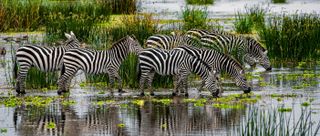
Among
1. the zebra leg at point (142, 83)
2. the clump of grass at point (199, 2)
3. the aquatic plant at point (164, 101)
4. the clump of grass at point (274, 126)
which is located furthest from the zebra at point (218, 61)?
the clump of grass at point (199, 2)

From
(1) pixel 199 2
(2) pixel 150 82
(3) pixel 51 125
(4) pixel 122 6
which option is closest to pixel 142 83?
(2) pixel 150 82

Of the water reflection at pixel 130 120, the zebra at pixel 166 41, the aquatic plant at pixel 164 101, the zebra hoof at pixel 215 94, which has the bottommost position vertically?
the water reflection at pixel 130 120

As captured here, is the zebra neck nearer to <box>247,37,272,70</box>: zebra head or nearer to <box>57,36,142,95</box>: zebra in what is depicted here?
<box>57,36,142,95</box>: zebra

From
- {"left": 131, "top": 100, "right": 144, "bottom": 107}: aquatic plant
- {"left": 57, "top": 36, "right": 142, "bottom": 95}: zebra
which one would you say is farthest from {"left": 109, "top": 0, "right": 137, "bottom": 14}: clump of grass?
{"left": 131, "top": 100, "right": 144, "bottom": 107}: aquatic plant

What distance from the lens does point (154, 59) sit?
65.7 feet

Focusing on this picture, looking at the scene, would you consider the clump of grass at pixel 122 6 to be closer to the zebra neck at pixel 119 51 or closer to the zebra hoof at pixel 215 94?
the zebra neck at pixel 119 51

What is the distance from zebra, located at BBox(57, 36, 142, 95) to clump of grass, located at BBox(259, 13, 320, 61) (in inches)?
245

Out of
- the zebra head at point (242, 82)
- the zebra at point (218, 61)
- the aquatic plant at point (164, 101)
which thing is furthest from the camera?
the zebra at point (218, 61)

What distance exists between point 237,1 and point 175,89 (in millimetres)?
35251

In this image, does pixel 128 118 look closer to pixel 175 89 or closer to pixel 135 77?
pixel 175 89

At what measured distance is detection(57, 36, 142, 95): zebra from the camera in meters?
20.4

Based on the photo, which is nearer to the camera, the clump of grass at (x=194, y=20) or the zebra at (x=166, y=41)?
the zebra at (x=166, y=41)

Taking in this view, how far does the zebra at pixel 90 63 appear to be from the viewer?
66.8 ft

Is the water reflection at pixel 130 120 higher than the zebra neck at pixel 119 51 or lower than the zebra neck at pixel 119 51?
lower
